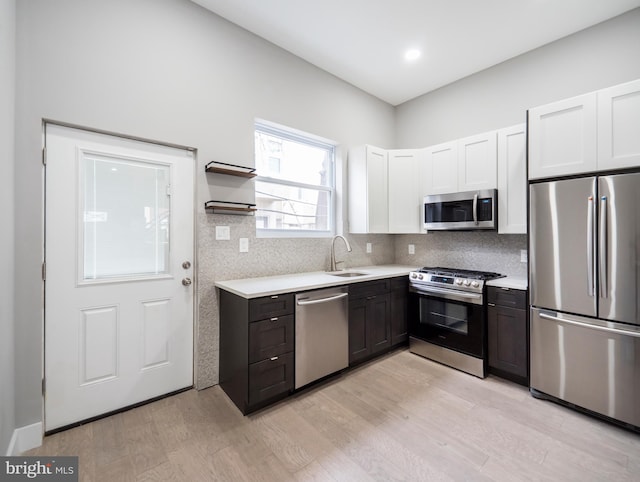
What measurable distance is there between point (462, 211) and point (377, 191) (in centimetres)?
97

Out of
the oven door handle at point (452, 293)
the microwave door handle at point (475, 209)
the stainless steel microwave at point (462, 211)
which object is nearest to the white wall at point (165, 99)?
the oven door handle at point (452, 293)

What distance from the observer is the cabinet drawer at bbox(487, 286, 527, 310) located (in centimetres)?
241

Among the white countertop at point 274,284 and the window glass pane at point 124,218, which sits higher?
the window glass pane at point 124,218

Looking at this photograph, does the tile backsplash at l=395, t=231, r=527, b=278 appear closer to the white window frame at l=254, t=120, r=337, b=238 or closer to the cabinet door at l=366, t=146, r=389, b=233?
the cabinet door at l=366, t=146, r=389, b=233

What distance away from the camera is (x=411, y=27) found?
2.65 m

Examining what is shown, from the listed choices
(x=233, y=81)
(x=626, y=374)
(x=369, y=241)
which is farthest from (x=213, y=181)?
(x=626, y=374)

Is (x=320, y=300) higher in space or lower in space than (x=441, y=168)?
lower

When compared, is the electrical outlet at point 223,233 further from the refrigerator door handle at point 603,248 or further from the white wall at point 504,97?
the refrigerator door handle at point 603,248

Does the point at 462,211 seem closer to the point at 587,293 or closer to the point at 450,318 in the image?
the point at 450,318

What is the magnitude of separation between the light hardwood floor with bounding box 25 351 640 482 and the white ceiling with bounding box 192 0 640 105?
10.8 feet

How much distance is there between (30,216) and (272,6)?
239cm

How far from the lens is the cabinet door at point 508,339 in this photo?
241 centimetres

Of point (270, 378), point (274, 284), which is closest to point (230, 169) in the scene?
point (274, 284)

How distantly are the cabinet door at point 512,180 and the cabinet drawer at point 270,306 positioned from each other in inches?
88.4
